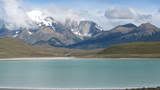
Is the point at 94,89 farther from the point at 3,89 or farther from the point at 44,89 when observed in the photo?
the point at 3,89

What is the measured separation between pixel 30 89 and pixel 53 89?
11.1ft

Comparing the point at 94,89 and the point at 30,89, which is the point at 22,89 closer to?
the point at 30,89

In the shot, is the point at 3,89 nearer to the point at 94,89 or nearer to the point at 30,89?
the point at 30,89

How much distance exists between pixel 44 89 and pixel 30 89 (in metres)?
2.25

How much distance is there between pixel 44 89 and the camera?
5700 cm

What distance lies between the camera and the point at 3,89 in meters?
55.4

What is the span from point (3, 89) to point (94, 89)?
13.0 m

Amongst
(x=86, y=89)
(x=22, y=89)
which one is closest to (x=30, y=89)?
(x=22, y=89)

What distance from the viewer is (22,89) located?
56.4m

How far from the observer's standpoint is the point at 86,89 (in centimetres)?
5647

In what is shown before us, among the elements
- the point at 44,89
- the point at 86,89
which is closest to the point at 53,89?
the point at 44,89

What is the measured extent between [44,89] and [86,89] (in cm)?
615

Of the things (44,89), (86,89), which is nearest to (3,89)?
(44,89)

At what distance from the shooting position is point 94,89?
5634 cm
